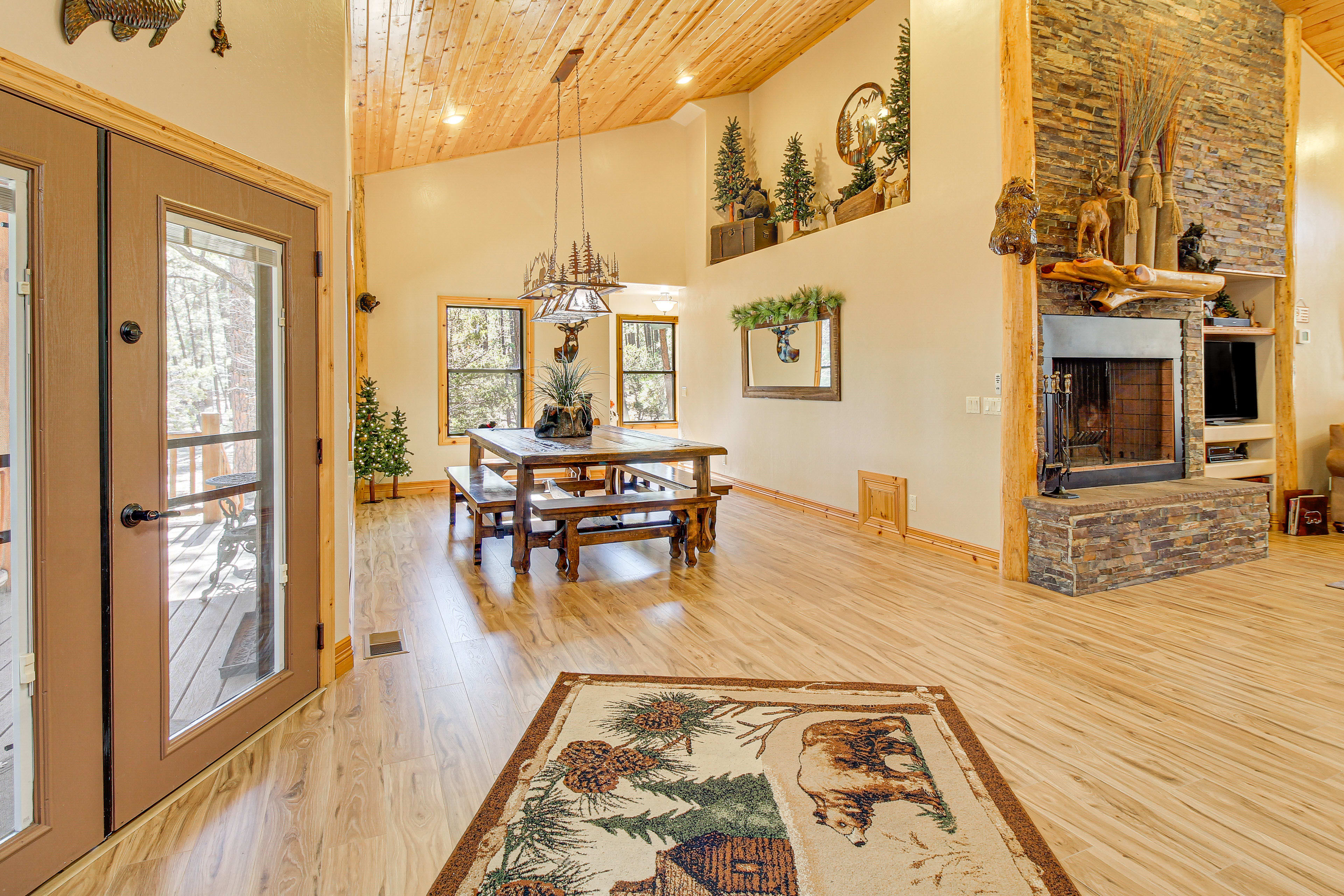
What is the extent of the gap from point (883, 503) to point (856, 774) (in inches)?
140

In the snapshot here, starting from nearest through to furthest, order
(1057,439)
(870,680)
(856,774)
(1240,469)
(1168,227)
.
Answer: (856,774) < (870,680) < (1057,439) < (1168,227) < (1240,469)

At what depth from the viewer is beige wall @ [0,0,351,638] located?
5.62 ft

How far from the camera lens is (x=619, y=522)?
16.0 ft

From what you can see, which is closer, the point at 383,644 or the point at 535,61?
the point at 383,644

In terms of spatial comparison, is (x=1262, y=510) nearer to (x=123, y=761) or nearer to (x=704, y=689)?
(x=704, y=689)

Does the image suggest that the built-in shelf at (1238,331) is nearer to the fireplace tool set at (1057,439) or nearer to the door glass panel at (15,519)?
the fireplace tool set at (1057,439)

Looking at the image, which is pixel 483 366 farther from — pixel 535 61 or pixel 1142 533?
pixel 1142 533

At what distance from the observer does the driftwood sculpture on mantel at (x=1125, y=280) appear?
13.6 ft

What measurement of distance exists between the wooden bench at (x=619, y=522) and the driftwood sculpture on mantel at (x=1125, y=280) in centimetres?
257

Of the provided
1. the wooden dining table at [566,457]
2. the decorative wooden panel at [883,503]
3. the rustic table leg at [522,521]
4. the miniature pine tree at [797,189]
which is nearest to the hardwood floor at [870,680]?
the rustic table leg at [522,521]

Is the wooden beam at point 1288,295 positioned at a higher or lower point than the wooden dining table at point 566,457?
higher

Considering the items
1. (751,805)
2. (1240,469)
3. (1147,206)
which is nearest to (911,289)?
(1147,206)

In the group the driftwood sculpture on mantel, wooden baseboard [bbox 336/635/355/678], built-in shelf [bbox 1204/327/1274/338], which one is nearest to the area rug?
wooden baseboard [bbox 336/635/355/678]

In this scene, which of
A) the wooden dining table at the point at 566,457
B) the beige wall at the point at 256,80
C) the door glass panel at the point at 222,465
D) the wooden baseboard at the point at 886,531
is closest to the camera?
the beige wall at the point at 256,80
